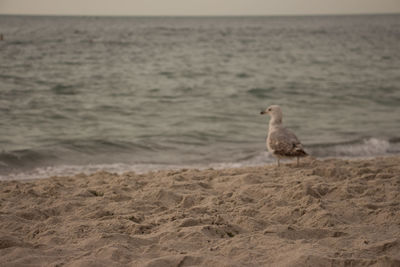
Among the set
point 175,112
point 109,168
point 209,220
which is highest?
point 209,220

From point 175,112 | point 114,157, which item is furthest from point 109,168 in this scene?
point 175,112

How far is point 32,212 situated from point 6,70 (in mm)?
15185

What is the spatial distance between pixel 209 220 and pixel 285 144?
2.75m

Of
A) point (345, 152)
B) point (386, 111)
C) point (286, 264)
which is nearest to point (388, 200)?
point (286, 264)

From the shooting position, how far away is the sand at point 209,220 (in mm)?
3541

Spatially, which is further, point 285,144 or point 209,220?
point 285,144

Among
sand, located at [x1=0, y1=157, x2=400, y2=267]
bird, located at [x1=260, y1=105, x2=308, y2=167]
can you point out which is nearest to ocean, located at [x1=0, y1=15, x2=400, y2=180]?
bird, located at [x1=260, y1=105, x2=308, y2=167]

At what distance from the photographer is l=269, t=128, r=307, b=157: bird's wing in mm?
6715

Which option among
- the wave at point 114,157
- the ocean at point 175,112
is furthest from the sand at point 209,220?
the ocean at point 175,112

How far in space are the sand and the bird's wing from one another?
393mm

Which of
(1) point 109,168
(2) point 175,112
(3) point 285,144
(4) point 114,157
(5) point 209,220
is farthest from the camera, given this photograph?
(2) point 175,112

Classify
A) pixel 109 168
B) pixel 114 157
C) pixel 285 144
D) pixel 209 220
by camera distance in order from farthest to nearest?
1. pixel 114 157
2. pixel 109 168
3. pixel 285 144
4. pixel 209 220

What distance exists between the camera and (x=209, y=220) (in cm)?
434

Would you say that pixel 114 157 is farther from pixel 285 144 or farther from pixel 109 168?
pixel 285 144
